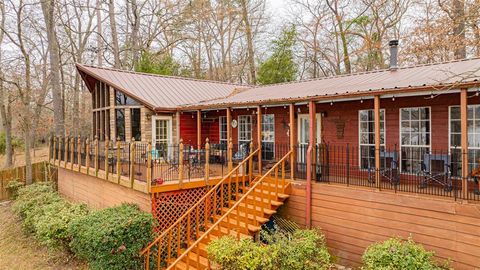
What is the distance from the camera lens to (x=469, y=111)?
851cm

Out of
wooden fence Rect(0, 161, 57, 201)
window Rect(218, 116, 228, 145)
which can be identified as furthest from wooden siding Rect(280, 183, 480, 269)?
wooden fence Rect(0, 161, 57, 201)

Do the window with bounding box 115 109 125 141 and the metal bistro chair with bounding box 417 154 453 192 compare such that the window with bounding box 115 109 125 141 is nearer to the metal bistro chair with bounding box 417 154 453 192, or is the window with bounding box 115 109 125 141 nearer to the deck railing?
the deck railing

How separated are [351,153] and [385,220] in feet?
12.4

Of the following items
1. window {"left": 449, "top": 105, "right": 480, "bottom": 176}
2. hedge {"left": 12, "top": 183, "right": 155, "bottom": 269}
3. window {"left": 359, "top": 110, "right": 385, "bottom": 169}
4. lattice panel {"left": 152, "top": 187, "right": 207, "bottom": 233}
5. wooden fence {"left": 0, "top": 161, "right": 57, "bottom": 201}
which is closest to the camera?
hedge {"left": 12, "top": 183, "right": 155, "bottom": 269}

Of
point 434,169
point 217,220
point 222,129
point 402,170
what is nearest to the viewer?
point 434,169

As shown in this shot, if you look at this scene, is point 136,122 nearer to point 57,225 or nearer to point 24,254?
point 57,225

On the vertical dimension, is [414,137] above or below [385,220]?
above

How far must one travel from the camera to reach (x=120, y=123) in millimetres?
13547

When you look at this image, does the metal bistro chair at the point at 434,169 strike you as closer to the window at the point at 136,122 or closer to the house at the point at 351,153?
the house at the point at 351,153

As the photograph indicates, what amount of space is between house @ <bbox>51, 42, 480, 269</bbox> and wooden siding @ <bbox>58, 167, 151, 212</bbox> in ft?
1.67

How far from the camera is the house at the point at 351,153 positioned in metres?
6.67

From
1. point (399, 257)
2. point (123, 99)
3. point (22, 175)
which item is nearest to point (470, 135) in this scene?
point (399, 257)

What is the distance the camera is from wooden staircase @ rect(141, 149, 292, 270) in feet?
25.7

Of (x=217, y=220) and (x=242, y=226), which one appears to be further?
(x=217, y=220)
